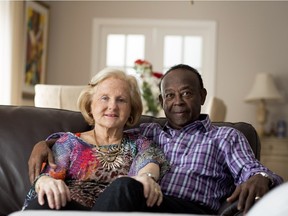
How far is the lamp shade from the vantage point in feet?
19.0

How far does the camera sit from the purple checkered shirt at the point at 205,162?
190 cm

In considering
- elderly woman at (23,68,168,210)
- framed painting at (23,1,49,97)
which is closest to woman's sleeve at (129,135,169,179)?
elderly woman at (23,68,168,210)

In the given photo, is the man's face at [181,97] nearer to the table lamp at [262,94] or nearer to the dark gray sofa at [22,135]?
the dark gray sofa at [22,135]

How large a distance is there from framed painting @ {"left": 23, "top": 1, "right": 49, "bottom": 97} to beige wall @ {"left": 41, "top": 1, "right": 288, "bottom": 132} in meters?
0.41

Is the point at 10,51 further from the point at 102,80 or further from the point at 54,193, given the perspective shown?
the point at 54,193

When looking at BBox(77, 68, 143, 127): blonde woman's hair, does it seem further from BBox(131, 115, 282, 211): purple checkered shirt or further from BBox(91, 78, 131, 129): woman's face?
BBox(131, 115, 282, 211): purple checkered shirt

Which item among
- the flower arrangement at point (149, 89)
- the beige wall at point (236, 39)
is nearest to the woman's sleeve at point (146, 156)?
the flower arrangement at point (149, 89)

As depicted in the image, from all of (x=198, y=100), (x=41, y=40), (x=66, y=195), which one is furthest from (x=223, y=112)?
(x=41, y=40)

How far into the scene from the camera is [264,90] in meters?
5.82

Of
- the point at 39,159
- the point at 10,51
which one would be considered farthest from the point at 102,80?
the point at 10,51

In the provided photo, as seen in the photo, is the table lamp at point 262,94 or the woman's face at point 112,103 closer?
the woman's face at point 112,103

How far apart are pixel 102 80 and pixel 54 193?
1.95 ft

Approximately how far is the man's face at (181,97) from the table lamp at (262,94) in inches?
153

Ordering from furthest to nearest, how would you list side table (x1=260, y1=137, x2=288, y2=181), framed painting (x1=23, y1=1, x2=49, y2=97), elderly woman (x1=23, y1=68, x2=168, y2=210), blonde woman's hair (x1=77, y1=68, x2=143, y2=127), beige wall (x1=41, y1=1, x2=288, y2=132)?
1. beige wall (x1=41, y1=1, x2=288, y2=132)
2. framed painting (x1=23, y1=1, x2=49, y2=97)
3. side table (x1=260, y1=137, x2=288, y2=181)
4. blonde woman's hair (x1=77, y1=68, x2=143, y2=127)
5. elderly woman (x1=23, y1=68, x2=168, y2=210)
